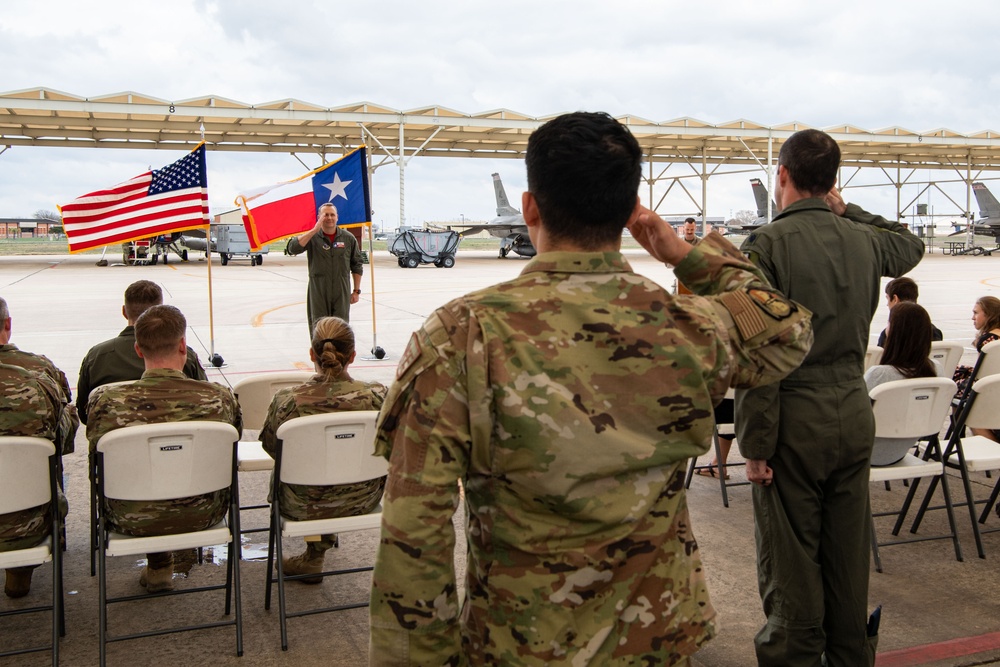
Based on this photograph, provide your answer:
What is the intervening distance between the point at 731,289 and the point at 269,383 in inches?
140

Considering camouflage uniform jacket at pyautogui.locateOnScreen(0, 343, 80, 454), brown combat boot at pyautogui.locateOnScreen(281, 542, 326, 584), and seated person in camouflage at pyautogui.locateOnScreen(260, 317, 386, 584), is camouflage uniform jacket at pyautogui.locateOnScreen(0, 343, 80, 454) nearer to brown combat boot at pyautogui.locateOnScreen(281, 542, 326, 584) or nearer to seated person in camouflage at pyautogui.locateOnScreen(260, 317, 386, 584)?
seated person in camouflage at pyautogui.locateOnScreen(260, 317, 386, 584)

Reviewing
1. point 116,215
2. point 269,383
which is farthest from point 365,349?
point 269,383

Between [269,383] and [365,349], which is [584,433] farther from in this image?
[365,349]

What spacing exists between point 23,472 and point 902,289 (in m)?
5.30

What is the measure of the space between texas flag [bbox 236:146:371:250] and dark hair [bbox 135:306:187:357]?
4946mm

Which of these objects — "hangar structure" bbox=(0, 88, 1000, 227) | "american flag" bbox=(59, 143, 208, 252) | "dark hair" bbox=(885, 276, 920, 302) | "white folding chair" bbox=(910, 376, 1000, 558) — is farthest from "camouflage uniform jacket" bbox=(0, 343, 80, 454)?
"hangar structure" bbox=(0, 88, 1000, 227)

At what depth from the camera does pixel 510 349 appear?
4.96 feet

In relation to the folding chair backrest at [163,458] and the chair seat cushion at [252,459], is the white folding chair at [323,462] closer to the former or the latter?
the folding chair backrest at [163,458]

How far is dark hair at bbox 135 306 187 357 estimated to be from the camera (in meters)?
3.77

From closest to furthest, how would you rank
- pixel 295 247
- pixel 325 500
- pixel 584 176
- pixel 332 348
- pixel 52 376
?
pixel 584 176 < pixel 325 500 < pixel 332 348 < pixel 52 376 < pixel 295 247

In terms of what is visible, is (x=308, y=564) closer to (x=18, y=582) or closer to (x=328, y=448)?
(x=328, y=448)

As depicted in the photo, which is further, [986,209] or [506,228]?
[986,209]

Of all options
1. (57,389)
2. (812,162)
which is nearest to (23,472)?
(57,389)

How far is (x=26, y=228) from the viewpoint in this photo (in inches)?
4422
